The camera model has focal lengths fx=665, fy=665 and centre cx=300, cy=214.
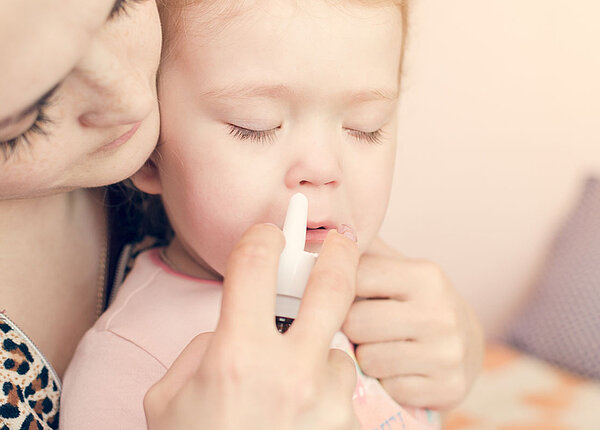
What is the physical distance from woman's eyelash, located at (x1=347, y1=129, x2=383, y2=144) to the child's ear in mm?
282

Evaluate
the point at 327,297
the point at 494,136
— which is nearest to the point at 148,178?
the point at 327,297

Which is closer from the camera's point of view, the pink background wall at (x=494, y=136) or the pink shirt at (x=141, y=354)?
the pink shirt at (x=141, y=354)

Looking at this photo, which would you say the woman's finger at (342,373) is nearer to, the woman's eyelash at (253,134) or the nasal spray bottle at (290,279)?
the nasal spray bottle at (290,279)

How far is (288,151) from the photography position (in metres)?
0.82

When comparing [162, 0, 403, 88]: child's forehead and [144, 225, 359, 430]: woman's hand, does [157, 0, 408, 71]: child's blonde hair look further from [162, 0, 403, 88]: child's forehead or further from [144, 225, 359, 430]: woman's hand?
[144, 225, 359, 430]: woman's hand

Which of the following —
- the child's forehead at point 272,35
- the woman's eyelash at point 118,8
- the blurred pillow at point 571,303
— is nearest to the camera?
the woman's eyelash at point 118,8

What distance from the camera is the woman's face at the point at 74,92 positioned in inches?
19.3

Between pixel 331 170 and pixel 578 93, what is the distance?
1.29 metres

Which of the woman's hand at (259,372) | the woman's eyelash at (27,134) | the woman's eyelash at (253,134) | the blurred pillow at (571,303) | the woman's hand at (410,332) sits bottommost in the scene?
the blurred pillow at (571,303)

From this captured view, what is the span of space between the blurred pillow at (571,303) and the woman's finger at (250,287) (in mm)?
1399

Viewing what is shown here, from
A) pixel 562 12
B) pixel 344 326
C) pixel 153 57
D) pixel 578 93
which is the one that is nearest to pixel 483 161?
pixel 578 93

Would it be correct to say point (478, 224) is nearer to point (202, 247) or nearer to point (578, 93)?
point (578, 93)


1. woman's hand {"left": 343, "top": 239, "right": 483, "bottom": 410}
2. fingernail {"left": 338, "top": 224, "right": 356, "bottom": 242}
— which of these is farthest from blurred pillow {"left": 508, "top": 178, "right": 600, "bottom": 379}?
fingernail {"left": 338, "top": 224, "right": 356, "bottom": 242}

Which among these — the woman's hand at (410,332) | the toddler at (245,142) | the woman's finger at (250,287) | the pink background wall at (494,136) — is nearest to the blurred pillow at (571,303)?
the pink background wall at (494,136)
